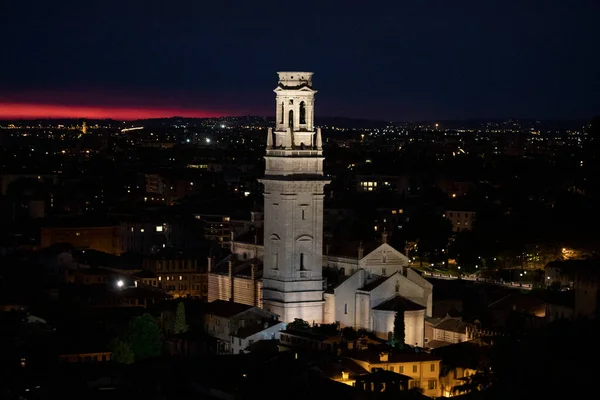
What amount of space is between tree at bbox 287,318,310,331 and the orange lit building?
31647mm

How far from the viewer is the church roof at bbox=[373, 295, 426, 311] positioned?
4688 cm

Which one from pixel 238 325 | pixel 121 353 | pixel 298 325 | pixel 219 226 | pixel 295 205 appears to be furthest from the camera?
pixel 219 226

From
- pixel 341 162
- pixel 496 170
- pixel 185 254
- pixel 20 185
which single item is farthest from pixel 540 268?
pixel 341 162

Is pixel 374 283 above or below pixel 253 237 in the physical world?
below

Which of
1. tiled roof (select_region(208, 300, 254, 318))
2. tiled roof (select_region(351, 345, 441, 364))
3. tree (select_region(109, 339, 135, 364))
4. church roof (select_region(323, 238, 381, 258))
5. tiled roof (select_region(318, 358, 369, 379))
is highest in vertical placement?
church roof (select_region(323, 238, 381, 258))

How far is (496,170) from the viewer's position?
122562mm

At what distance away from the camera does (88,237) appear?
259 feet

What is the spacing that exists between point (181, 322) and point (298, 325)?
11.6 ft

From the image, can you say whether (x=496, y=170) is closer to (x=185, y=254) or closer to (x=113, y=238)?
(x=113, y=238)

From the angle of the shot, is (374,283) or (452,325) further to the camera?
(452,325)

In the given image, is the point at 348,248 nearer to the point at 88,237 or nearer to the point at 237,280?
the point at 237,280

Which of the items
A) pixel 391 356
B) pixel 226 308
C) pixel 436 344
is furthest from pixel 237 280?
pixel 391 356

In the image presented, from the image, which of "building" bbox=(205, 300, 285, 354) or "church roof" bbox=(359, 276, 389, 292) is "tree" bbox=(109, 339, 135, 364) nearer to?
"building" bbox=(205, 300, 285, 354)

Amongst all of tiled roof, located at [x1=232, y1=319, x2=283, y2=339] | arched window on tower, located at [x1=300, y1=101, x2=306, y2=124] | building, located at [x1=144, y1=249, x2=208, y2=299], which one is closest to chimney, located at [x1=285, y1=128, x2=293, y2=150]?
arched window on tower, located at [x1=300, y1=101, x2=306, y2=124]
